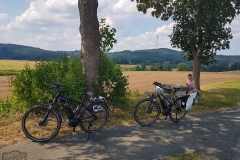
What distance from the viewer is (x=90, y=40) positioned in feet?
30.4

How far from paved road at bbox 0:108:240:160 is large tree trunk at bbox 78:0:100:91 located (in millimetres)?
2678

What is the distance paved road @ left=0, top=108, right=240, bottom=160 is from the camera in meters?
5.50

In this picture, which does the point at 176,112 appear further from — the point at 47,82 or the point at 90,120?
the point at 47,82

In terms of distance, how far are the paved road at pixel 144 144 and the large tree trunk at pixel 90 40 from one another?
2678 millimetres

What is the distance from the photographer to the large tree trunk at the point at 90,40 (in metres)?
9.15

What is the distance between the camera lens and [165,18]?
1720cm

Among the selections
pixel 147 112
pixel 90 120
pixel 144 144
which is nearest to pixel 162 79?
pixel 147 112

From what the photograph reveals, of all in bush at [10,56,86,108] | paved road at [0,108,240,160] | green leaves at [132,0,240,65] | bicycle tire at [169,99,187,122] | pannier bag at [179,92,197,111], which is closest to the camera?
paved road at [0,108,240,160]

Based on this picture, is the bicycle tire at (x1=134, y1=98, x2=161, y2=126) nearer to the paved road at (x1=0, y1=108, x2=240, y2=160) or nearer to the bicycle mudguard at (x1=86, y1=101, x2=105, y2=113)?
the paved road at (x1=0, y1=108, x2=240, y2=160)

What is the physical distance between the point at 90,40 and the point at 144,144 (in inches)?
181

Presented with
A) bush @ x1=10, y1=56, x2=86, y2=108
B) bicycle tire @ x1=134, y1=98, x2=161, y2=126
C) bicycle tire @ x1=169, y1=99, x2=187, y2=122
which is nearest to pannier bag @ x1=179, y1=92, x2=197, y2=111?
bicycle tire @ x1=169, y1=99, x2=187, y2=122

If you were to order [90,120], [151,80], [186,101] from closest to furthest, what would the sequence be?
1. [90,120]
2. [186,101]
3. [151,80]

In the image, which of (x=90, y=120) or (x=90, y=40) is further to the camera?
(x=90, y=40)

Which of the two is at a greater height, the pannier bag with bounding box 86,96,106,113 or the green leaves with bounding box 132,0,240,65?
the green leaves with bounding box 132,0,240,65
